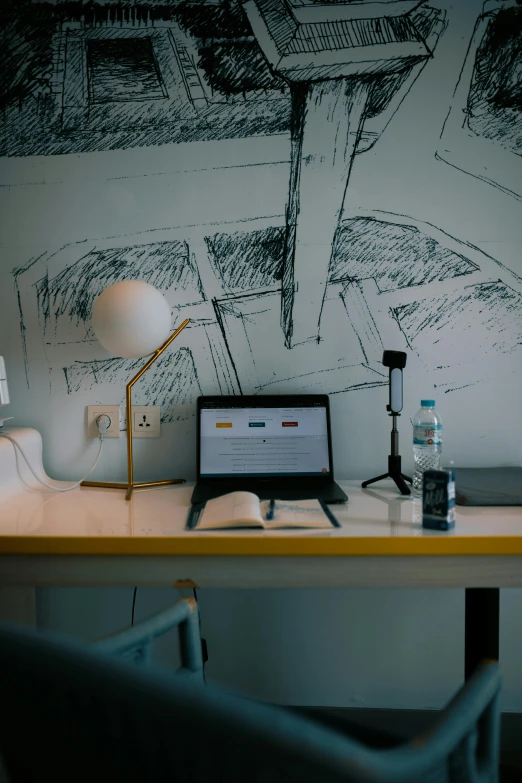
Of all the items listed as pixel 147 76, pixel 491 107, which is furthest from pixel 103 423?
pixel 491 107

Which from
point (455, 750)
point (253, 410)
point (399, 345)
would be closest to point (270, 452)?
point (253, 410)

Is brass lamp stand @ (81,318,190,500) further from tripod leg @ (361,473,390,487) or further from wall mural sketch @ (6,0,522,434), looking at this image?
tripod leg @ (361,473,390,487)

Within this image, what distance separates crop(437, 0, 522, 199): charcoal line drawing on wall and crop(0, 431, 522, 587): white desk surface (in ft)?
3.48

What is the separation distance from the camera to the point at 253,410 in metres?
1.64

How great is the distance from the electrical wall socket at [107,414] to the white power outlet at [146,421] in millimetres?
53

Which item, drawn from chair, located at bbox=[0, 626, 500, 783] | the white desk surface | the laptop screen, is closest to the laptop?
the laptop screen

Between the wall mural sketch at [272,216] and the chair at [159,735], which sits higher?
the wall mural sketch at [272,216]

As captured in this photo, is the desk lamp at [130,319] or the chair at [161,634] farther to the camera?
the desk lamp at [130,319]

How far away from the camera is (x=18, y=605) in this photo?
1598 mm

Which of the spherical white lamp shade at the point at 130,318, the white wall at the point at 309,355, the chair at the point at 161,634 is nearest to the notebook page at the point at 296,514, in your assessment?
the chair at the point at 161,634

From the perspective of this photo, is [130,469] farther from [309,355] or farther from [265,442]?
[309,355]

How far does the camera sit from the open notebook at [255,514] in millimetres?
1191

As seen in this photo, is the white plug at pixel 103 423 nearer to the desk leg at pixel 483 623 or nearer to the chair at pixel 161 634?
the chair at pixel 161 634

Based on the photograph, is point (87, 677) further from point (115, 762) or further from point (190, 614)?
point (190, 614)
